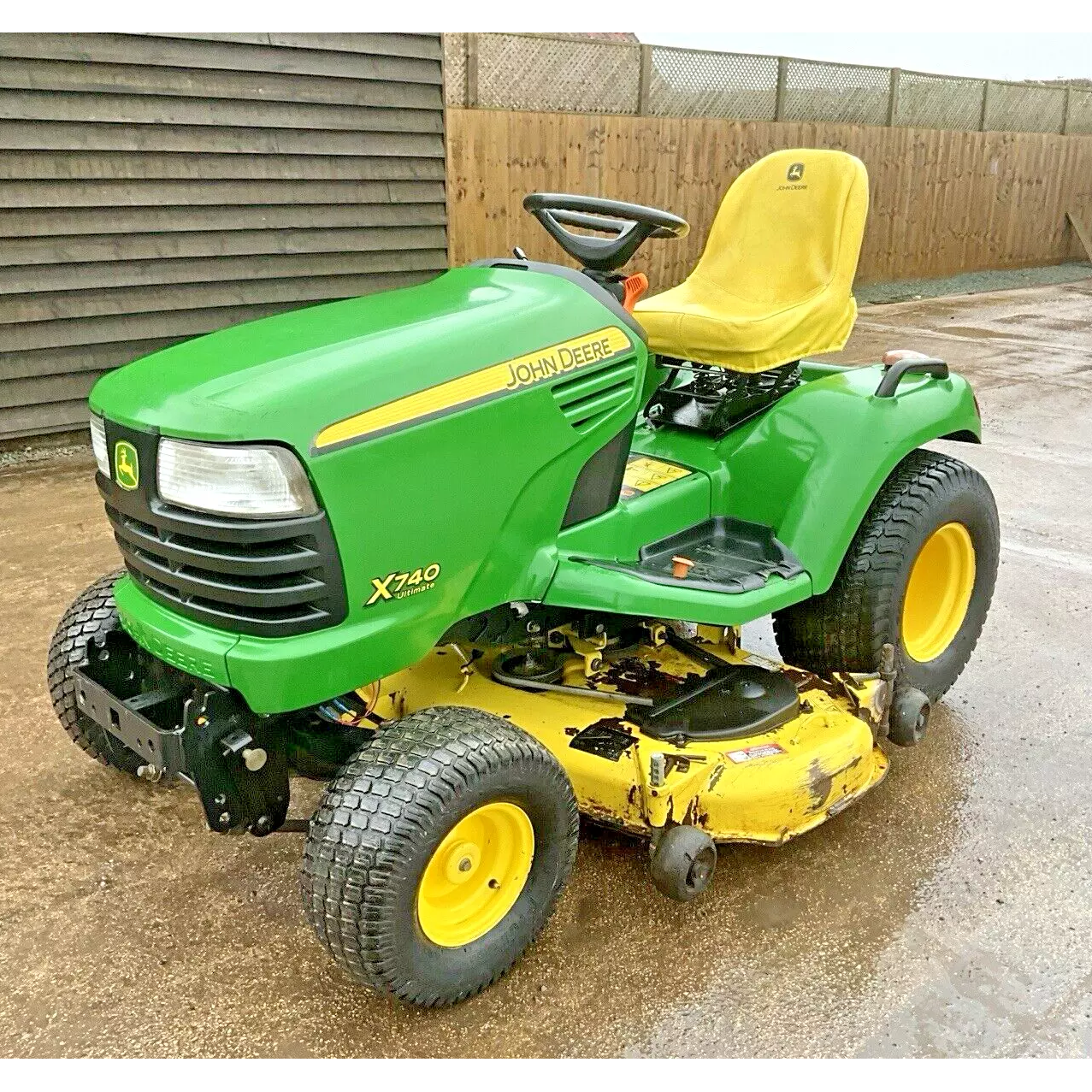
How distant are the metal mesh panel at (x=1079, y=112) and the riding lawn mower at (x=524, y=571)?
14067mm

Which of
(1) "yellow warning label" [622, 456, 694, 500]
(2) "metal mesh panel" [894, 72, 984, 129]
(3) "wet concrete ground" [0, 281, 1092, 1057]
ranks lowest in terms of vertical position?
(3) "wet concrete ground" [0, 281, 1092, 1057]

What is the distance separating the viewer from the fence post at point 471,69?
27.0 ft

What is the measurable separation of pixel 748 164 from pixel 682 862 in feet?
31.2

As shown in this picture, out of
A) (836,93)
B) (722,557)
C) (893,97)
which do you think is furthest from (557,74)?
(722,557)

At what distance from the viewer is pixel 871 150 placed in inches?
472

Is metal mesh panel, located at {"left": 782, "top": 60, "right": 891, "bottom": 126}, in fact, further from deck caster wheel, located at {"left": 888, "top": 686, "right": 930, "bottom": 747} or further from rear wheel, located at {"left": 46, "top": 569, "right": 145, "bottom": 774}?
rear wheel, located at {"left": 46, "top": 569, "right": 145, "bottom": 774}

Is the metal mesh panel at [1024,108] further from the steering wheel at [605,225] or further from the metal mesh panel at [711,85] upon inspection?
the steering wheel at [605,225]

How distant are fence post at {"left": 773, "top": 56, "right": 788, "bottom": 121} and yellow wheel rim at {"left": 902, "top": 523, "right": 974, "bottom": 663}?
28.8 ft

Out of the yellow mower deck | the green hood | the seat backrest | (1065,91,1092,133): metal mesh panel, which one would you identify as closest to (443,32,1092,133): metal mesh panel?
(1065,91,1092,133): metal mesh panel

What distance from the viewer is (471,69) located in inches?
328

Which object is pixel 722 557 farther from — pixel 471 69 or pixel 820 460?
pixel 471 69

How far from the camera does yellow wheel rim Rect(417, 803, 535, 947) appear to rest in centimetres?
217
